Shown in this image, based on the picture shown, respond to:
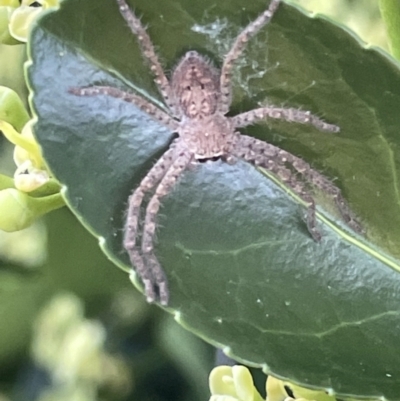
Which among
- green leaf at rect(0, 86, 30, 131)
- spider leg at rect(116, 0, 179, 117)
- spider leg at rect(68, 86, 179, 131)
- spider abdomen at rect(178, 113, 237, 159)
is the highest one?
spider leg at rect(116, 0, 179, 117)

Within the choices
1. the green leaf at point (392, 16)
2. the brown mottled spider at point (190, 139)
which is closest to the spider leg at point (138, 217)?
the brown mottled spider at point (190, 139)

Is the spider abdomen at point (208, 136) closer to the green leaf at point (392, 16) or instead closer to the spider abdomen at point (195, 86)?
the spider abdomen at point (195, 86)

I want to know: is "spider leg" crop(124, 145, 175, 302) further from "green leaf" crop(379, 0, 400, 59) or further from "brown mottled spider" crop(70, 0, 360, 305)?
"green leaf" crop(379, 0, 400, 59)

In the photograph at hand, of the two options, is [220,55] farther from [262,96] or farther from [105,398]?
[105,398]

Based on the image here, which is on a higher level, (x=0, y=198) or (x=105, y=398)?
→ (x=0, y=198)

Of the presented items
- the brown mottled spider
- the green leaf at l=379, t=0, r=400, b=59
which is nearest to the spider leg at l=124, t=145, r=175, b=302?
the brown mottled spider

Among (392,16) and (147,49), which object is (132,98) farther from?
(392,16)

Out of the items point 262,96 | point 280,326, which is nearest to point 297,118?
point 262,96
